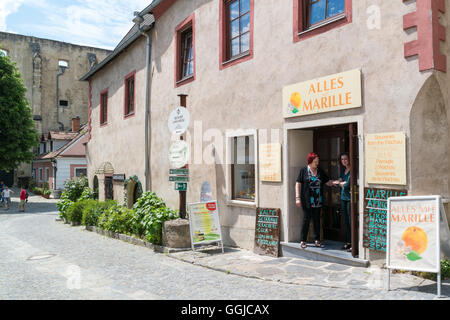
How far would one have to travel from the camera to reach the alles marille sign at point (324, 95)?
6133mm

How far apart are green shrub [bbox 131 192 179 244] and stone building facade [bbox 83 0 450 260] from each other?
3.53 feet

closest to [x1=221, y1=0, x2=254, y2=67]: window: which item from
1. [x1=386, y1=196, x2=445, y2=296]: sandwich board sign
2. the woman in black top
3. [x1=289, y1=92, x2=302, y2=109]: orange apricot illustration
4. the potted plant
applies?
[x1=289, y1=92, x2=302, y2=109]: orange apricot illustration

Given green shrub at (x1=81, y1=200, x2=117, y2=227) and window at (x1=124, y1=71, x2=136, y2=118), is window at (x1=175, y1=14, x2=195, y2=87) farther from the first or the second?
green shrub at (x1=81, y1=200, x2=117, y2=227)

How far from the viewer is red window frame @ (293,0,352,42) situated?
6.32 metres

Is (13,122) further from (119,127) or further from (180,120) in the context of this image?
(180,120)

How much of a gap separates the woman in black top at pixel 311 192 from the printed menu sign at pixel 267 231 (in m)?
0.62

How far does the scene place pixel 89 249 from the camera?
9.48 m

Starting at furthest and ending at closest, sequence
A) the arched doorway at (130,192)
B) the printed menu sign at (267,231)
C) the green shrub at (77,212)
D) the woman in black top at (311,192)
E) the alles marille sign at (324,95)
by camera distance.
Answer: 1. the green shrub at (77,212)
2. the arched doorway at (130,192)
3. the printed menu sign at (267,231)
4. the woman in black top at (311,192)
5. the alles marille sign at (324,95)

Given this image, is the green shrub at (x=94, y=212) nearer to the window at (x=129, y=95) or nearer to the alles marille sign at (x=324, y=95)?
the window at (x=129, y=95)

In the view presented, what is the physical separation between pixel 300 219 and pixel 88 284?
12.8 feet

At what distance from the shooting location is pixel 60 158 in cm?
3256

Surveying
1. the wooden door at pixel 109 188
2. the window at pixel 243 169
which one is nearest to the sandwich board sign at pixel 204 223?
the window at pixel 243 169
